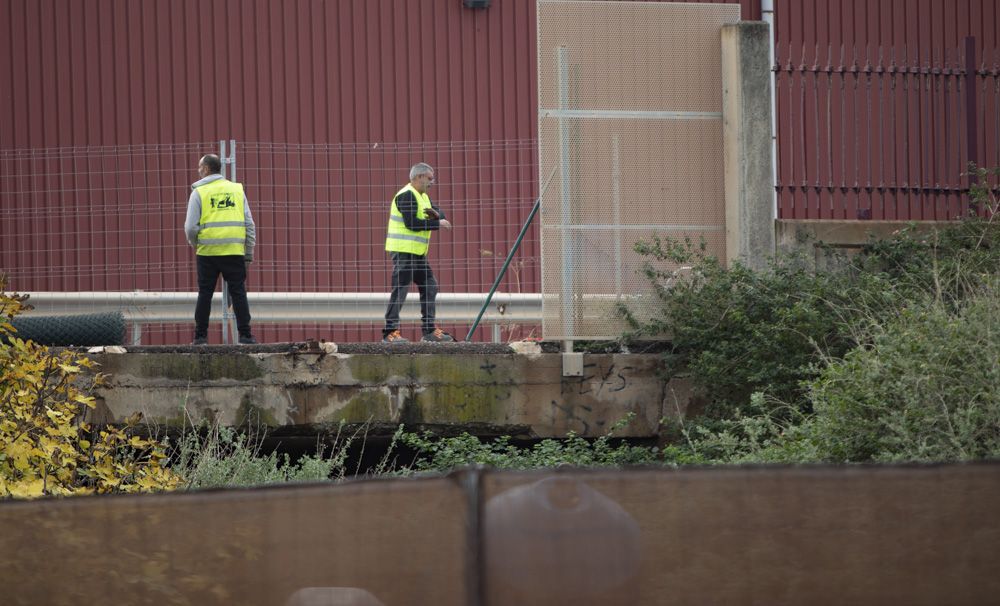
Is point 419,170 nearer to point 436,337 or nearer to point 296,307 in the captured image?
point 436,337

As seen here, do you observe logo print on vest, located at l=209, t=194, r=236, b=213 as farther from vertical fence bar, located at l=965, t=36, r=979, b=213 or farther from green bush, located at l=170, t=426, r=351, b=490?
vertical fence bar, located at l=965, t=36, r=979, b=213

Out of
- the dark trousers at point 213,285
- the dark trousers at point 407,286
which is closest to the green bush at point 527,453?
the dark trousers at point 407,286

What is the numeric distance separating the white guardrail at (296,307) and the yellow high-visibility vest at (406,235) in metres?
0.83

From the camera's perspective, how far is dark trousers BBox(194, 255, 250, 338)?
9047 millimetres

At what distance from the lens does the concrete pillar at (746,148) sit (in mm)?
8578

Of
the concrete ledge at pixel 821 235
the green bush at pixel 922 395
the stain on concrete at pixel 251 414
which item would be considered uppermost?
the concrete ledge at pixel 821 235

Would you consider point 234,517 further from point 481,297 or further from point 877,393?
point 481,297

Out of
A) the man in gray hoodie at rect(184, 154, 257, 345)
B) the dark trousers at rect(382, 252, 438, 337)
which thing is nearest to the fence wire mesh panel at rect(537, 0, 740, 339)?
the dark trousers at rect(382, 252, 438, 337)

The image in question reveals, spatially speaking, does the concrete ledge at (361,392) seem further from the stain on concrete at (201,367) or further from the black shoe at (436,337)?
the black shoe at (436,337)

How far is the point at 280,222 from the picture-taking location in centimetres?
1150

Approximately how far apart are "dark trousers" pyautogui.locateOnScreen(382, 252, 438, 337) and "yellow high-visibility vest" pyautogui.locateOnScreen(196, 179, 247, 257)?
1.21m

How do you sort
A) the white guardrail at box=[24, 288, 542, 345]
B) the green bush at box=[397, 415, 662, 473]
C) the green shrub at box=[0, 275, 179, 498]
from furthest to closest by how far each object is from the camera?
the white guardrail at box=[24, 288, 542, 345] → the green bush at box=[397, 415, 662, 473] → the green shrub at box=[0, 275, 179, 498]

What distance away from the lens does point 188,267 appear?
11.2 metres

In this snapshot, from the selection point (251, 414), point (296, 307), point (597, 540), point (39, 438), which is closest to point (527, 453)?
point (251, 414)
